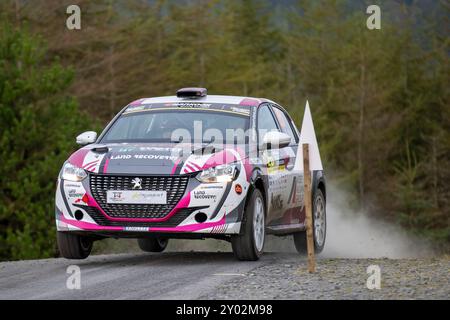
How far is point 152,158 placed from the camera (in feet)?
37.5

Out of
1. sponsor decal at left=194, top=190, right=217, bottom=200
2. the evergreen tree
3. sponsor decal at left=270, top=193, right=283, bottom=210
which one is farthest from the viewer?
the evergreen tree

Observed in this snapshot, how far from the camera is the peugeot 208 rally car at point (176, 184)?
444 inches

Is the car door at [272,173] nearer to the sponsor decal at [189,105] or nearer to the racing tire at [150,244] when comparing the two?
the sponsor decal at [189,105]

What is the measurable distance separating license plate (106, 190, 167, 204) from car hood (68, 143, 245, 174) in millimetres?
211

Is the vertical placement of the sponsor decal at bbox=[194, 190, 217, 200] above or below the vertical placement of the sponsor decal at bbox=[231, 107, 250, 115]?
below

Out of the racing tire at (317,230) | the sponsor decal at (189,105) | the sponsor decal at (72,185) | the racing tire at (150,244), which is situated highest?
the sponsor decal at (189,105)

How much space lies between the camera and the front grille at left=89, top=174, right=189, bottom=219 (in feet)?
37.0

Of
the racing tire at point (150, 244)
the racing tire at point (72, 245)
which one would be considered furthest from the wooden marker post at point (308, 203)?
the racing tire at point (150, 244)

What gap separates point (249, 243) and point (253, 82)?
51.0m

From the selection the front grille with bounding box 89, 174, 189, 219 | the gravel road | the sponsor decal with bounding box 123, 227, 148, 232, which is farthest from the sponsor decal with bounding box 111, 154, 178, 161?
the gravel road

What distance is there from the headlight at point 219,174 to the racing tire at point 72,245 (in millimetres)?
1687

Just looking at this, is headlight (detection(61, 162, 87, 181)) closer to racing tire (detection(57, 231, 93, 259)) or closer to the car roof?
racing tire (detection(57, 231, 93, 259))
